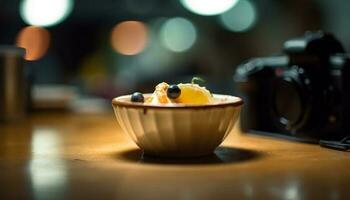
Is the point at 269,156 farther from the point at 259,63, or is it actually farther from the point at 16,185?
the point at 16,185

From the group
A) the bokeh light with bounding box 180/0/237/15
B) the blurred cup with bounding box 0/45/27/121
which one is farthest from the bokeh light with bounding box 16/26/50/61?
the blurred cup with bounding box 0/45/27/121

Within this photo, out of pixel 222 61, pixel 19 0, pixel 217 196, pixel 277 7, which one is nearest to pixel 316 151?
pixel 217 196

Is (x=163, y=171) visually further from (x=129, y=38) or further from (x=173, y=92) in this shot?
(x=129, y=38)

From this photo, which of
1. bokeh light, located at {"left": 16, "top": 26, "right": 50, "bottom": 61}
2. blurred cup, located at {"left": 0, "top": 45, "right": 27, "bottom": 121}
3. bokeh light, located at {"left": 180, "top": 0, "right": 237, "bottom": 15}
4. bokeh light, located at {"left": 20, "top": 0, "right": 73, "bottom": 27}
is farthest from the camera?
bokeh light, located at {"left": 16, "top": 26, "right": 50, "bottom": 61}

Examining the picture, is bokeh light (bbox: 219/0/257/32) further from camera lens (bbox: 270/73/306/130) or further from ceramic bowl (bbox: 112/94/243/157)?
ceramic bowl (bbox: 112/94/243/157)

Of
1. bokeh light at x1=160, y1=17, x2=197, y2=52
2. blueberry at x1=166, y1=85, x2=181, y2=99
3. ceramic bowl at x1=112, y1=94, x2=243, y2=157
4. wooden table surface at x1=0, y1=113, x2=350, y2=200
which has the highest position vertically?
bokeh light at x1=160, y1=17, x2=197, y2=52

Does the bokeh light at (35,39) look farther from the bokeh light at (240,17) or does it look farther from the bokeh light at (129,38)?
the bokeh light at (240,17)

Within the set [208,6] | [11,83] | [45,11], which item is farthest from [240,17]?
[11,83]
